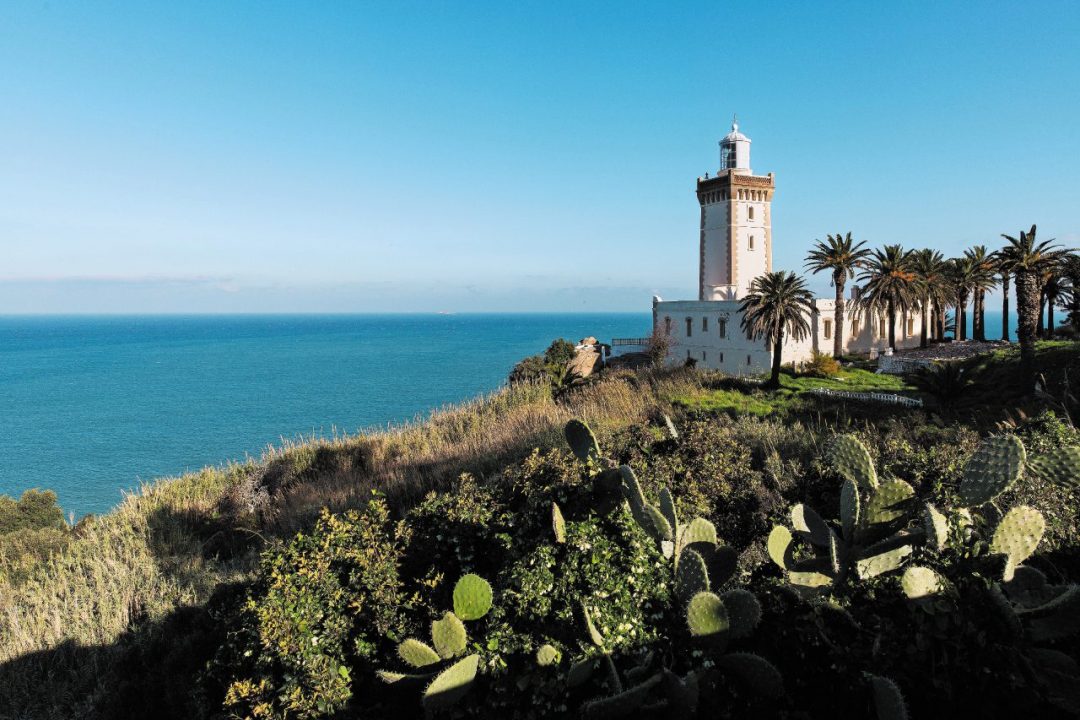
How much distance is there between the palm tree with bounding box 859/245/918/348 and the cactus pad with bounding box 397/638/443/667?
123 feet

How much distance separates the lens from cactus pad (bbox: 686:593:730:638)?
353 centimetres

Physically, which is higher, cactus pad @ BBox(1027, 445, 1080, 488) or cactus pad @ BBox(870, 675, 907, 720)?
cactus pad @ BBox(1027, 445, 1080, 488)

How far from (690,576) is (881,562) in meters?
1.18

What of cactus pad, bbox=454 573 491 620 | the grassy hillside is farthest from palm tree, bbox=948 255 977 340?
cactus pad, bbox=454 573 491 620

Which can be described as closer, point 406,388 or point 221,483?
point 221,483

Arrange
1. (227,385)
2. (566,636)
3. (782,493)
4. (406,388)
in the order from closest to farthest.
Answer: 1. (566,636)
2. (782,493)
3. (406,388)
4. (227,385)

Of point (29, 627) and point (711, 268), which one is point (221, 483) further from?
point (711, 268)

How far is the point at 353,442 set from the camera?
13.2 meters

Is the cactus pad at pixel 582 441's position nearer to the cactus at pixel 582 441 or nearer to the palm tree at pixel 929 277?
the cactus at pixel 582 441

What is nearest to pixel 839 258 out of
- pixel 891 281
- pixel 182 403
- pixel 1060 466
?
pixel 891 281

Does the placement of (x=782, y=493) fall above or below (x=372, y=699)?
above

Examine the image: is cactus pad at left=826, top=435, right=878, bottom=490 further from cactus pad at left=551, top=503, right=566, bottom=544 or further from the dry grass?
the dry grass

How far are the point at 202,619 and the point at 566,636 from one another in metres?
3.74

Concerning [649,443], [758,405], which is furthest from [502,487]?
[758,405]
